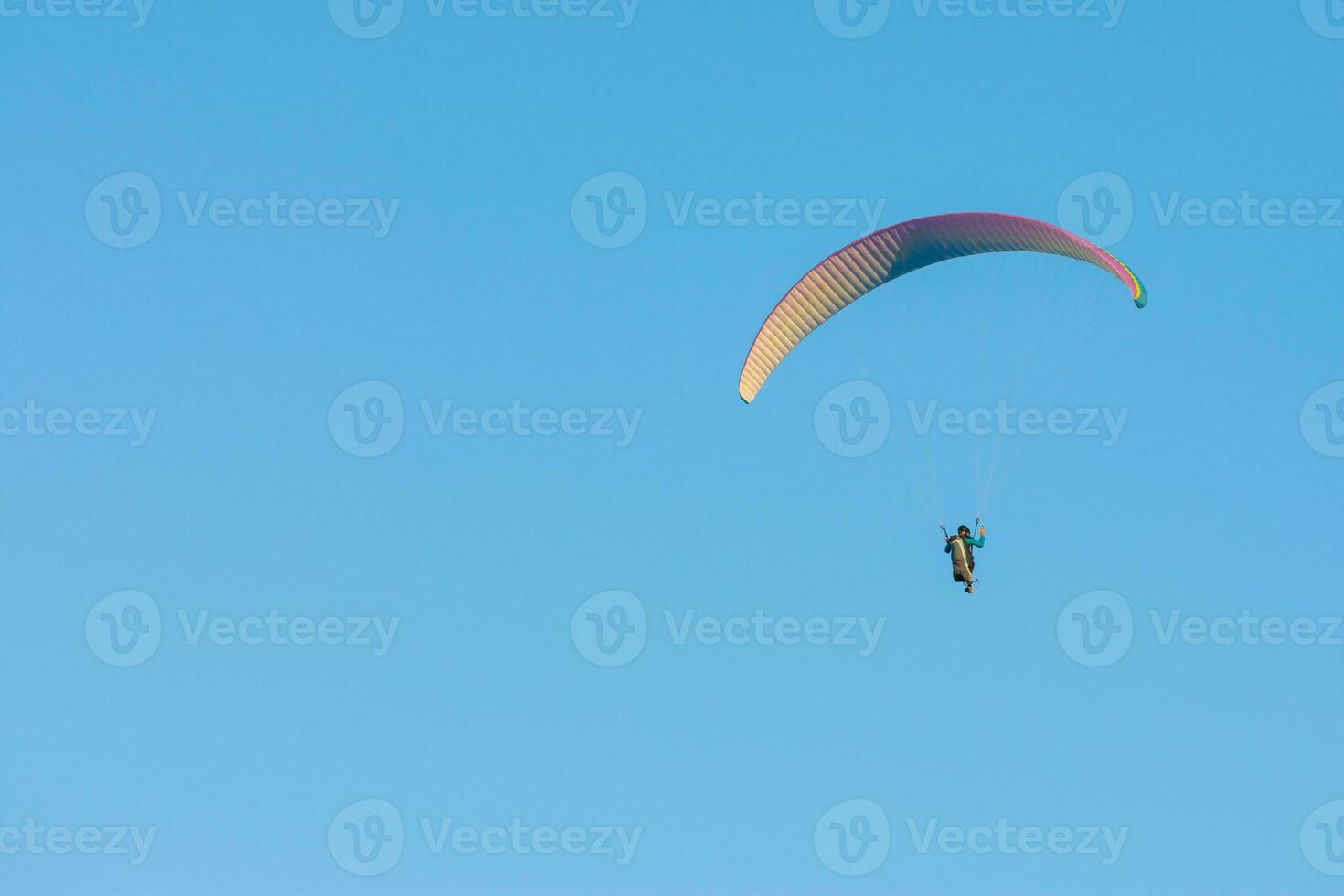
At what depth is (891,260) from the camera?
173 feet

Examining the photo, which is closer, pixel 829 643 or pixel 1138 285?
pixel 1138 285

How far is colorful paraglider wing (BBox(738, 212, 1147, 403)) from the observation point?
51594mm

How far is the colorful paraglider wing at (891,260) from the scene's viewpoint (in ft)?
169

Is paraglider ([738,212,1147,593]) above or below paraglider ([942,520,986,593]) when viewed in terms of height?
above

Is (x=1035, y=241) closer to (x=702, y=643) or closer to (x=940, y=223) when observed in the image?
(x=940, y=223)

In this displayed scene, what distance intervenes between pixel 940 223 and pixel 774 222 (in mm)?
5264

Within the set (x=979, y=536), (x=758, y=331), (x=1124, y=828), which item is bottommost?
(x=1124, y=828)

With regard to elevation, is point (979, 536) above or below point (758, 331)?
below

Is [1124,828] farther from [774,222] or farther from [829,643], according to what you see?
[774,222]

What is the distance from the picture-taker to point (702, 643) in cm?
5650

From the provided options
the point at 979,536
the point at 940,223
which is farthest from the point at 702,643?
the point at 940,223

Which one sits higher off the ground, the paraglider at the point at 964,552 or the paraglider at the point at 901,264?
the paraglider at the point at 901,264

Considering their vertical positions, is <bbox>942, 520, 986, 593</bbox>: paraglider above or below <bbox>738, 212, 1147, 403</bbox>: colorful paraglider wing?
below

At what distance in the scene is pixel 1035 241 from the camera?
52062 millimetres
